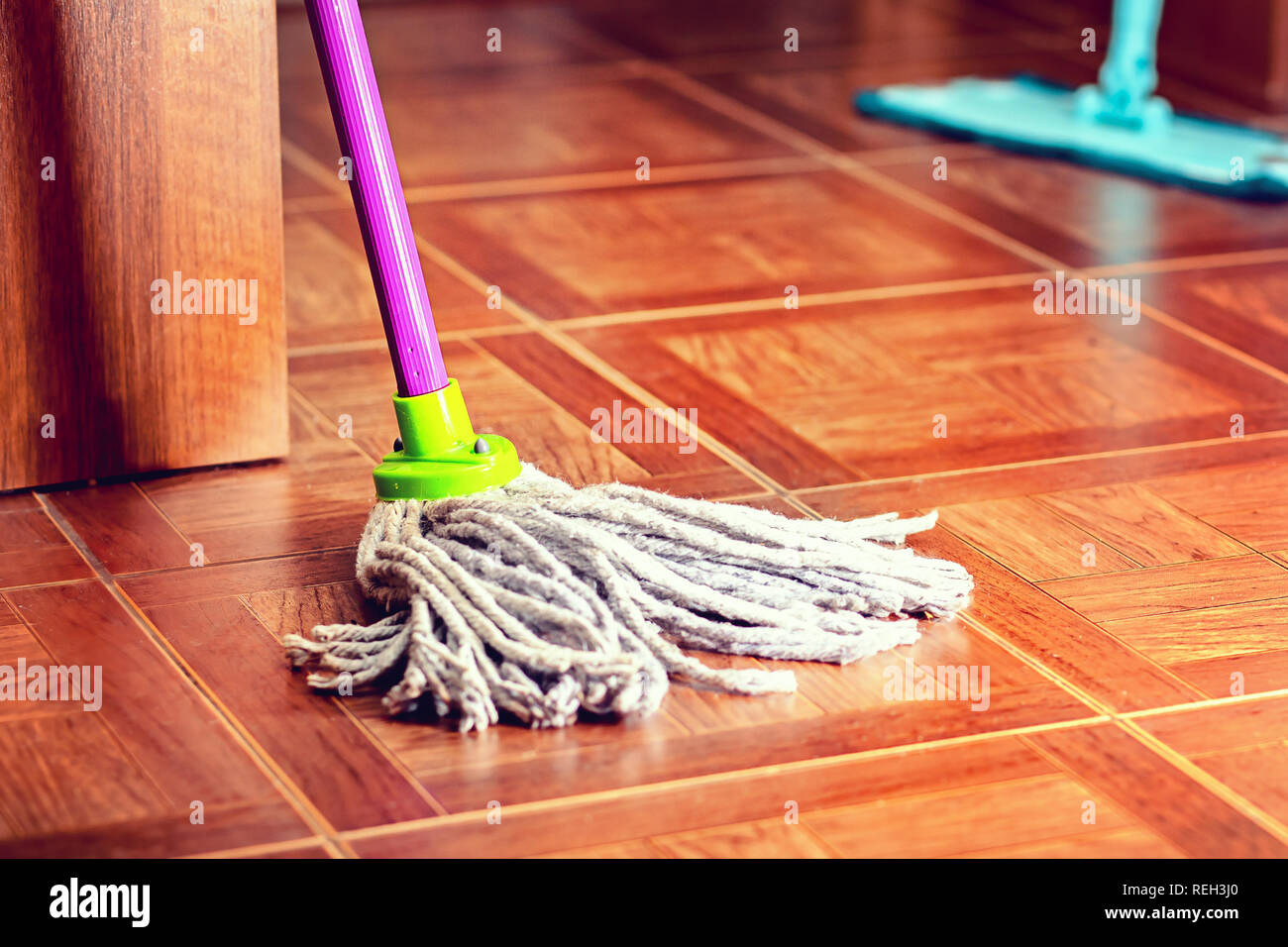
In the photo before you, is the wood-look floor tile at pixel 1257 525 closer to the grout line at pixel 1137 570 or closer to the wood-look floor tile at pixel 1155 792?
the grout line at pixel 1137 570

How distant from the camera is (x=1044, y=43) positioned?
9.18ft

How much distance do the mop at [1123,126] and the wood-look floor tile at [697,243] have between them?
0.88ft

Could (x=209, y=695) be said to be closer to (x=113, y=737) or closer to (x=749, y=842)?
(x=113, y=737)

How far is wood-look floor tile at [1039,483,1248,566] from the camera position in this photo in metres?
1.18

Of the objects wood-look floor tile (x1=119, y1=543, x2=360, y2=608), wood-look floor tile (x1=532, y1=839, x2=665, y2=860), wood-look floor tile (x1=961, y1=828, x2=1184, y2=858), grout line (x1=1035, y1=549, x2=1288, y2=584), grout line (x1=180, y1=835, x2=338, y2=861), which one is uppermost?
wood-look floor tile (x1=119, y1=543, x2=360, y2=608)

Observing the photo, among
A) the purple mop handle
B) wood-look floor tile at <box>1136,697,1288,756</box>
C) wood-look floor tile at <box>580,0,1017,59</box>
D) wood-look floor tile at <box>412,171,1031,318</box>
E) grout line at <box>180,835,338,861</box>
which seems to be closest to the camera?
grout line at <box>180,835,338,861</box>

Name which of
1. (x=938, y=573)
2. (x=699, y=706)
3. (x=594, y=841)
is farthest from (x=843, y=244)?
(x=594, y=841)

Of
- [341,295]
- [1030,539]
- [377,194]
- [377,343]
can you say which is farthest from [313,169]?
[1030,539]

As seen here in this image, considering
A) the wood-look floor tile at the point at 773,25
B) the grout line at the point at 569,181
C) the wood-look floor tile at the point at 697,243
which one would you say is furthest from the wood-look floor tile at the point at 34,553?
the wood-look floor tile at the point at 773,25

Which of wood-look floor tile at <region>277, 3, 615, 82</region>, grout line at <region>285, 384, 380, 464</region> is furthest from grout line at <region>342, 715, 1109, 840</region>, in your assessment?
wood-look floor tile at <region>277, 3, 615, 82</region>

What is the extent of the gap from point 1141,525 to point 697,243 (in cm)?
72

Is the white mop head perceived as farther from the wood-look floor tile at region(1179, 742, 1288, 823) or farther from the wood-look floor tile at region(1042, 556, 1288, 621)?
the wood-look floor tile at region(1179, 742, 1288, 823)

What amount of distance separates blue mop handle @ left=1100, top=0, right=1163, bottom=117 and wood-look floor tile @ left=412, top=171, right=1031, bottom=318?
37 centimetres

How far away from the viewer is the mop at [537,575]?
0.97m
